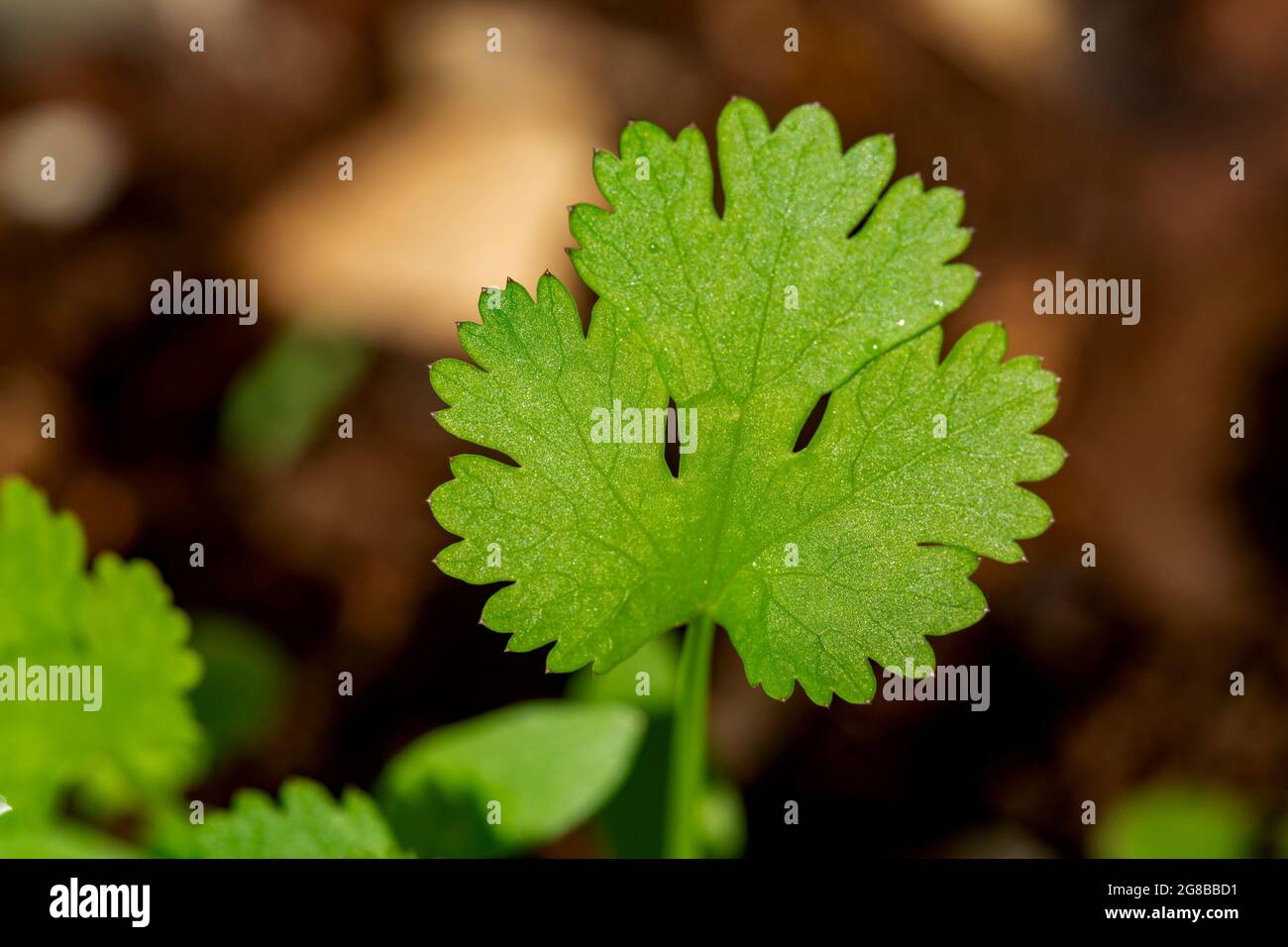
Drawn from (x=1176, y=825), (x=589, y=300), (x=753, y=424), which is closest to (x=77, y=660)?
(x=753, y=424)

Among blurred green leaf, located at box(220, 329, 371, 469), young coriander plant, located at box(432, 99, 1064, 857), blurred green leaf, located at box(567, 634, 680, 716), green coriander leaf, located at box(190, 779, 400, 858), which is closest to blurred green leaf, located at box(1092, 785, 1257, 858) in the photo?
blurred green leaf, located at box(567, 634, 680, 716)

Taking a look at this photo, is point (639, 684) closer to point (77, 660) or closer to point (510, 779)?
point (510, 779)

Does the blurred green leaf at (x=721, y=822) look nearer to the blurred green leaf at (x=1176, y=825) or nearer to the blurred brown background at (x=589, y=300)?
the blurred brown background at (x=589, y=300)

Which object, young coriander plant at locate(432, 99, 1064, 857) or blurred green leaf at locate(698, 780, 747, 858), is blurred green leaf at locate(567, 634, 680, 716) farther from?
young coriander plant at locate(432, 99, 1064, 857)

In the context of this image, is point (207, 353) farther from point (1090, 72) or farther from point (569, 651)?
point (1090, 72)

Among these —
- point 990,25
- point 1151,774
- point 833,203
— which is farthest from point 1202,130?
point 833,203
